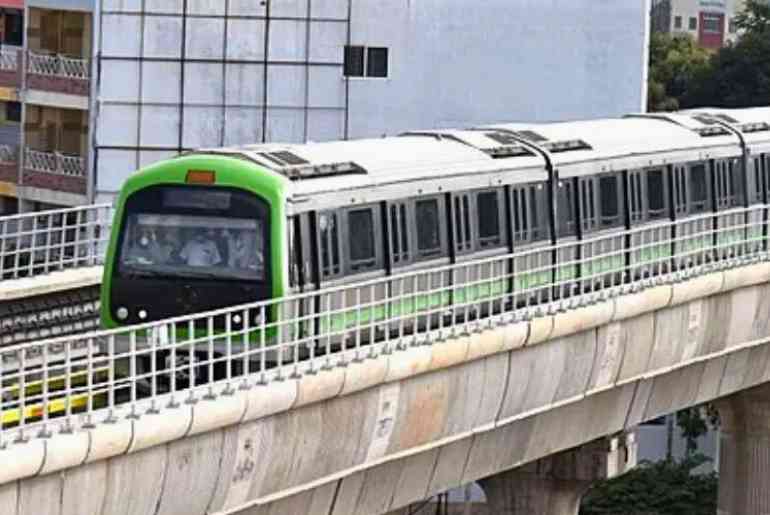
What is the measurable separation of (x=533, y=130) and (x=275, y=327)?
9.43 meters

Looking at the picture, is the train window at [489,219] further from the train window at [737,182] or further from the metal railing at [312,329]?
the train window at [737,182]

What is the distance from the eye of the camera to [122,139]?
52.6 metres

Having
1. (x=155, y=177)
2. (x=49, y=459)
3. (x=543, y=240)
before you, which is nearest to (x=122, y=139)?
(x=543, y=240)

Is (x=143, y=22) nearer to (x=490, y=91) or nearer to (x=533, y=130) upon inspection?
(x=490, y=91)

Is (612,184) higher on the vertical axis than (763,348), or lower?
higher

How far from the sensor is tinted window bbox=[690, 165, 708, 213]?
38156mm

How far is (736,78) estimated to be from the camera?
9425 centimetres

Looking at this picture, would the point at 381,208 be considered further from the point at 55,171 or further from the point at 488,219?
the point at 55,171

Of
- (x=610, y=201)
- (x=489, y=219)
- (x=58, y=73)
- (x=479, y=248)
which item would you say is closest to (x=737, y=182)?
(x=610, y=201)

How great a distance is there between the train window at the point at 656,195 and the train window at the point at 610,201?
3.06 ft

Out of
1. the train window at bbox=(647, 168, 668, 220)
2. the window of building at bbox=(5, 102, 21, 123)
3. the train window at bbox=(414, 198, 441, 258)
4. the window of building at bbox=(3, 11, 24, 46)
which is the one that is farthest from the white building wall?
the train window at bbox=(414, 198, 441, 258)

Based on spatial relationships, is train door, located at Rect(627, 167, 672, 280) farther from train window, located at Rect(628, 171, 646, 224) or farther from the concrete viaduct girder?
the concrete viaduct girder

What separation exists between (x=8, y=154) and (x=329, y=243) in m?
30.5

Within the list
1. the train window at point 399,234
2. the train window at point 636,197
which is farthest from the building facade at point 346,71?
the train window at point 399,234
